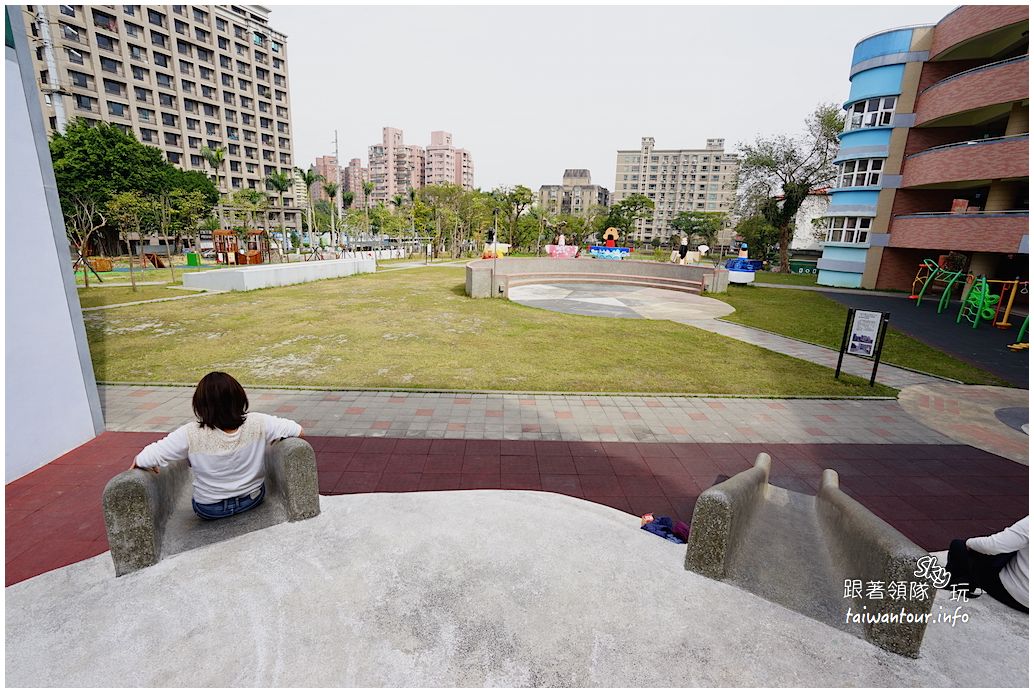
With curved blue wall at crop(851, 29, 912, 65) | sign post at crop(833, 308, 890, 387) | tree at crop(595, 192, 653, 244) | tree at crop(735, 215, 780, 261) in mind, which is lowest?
sign post at crop(833, 308, 890, 387)

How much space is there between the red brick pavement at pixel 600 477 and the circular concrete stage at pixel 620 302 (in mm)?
10990

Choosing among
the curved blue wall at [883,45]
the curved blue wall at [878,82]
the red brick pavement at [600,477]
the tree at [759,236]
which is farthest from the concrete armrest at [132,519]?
the tree at [759,236]

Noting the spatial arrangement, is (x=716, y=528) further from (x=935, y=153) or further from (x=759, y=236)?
(x=759, y=236)

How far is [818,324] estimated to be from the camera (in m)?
17.0

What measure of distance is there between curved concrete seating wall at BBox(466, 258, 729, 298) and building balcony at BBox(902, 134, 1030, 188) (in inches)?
458

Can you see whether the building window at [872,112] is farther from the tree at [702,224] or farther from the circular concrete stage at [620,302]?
the tree at [702,224]

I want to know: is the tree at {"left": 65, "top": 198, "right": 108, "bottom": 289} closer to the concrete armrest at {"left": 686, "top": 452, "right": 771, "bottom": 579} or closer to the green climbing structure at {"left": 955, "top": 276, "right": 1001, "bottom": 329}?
the concrete armrest at {"left": 686, "top": 452, "right": 771, "bottom": 579}

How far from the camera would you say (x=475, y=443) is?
664 centimetres

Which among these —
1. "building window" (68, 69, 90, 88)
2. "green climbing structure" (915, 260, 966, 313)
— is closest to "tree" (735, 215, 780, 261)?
"green climbing structure" (915, 260, 966, 313)

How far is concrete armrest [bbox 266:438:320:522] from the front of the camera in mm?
3904

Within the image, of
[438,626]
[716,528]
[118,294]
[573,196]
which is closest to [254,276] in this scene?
[118,294]

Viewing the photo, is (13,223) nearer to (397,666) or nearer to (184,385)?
(184,385)

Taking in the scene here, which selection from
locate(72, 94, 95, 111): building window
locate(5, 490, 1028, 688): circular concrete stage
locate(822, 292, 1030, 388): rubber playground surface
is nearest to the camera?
locate(5, 490, 1028, 688): circular concrete stage

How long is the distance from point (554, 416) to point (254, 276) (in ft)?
64.5
